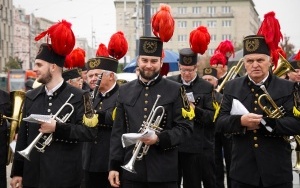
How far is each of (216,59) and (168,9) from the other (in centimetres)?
536

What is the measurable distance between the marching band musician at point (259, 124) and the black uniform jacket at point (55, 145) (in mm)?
1517

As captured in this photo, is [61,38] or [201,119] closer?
[61,38]

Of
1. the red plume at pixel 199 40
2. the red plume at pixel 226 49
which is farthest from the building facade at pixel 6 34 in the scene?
the red plume at pixel 199 40

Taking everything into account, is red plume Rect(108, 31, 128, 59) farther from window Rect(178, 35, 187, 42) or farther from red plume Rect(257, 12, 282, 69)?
window Rect(178, 35, 187, 42)

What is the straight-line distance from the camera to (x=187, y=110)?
571cm

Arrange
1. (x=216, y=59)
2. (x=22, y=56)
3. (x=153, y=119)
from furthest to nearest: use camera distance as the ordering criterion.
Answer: (x=22, y=56), (x=216, y=59), (x=153, y=119)

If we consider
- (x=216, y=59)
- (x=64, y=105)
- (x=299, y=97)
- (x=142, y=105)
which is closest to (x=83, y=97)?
(x=64, y=105)

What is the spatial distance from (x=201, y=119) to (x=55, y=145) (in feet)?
9.81

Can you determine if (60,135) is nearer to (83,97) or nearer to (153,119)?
(83,97)

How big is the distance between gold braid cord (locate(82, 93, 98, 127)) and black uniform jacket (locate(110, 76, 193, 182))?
23cm

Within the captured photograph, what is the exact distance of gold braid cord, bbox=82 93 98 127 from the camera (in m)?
5.80

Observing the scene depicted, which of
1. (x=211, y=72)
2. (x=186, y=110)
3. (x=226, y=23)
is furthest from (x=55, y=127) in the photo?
(x=226, y=23)

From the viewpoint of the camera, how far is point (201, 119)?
8.17m

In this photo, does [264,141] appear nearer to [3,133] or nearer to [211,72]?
[3,133]
